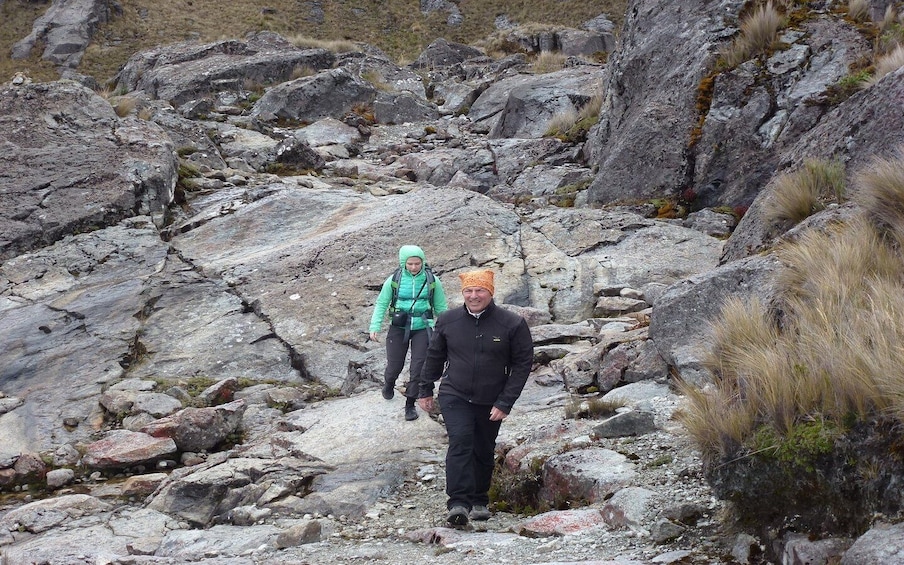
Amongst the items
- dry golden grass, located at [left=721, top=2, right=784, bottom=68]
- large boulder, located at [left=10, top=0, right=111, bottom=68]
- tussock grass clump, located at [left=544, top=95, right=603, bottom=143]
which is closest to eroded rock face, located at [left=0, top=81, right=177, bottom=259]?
tussock grass clump, located at [left=544, top=95, right=603, bottom=143]

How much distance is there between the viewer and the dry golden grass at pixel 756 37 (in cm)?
1341

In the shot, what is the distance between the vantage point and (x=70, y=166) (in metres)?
14.4

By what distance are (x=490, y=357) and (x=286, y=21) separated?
53.9 metres

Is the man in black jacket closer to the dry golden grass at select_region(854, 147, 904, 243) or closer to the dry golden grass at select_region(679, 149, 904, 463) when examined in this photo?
the dry golden grass at select_region(679, 149, 904, 463)

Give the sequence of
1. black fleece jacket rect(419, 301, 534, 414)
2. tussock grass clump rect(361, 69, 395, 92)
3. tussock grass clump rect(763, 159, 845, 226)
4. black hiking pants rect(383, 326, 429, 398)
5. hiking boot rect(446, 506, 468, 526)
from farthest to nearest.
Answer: tussock grass clump rect(361, 69, 395, 92) → black hiking pants rect(383, 326, 429, 398) → tussock grass clump rect(763, 159, 845, 226) → black fleece jacket rect(419, 301, 534, 414) → hiking boot rect(446, 506, 468, 526)

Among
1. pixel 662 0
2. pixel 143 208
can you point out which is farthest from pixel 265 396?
pixel 662 0

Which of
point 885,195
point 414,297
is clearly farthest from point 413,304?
point 885,195

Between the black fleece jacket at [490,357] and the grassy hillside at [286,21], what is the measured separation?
4259 centimetres

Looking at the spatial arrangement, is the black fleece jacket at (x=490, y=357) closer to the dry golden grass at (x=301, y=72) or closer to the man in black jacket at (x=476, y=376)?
the man in black jacket at (x=476, y=376)

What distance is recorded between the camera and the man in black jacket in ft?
18.5

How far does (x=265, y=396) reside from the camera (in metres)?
9.59

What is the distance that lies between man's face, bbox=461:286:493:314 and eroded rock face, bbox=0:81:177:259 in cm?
1030

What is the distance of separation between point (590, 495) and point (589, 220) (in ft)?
27.5

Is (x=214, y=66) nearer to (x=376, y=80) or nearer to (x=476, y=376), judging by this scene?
(x=376, y=80)
